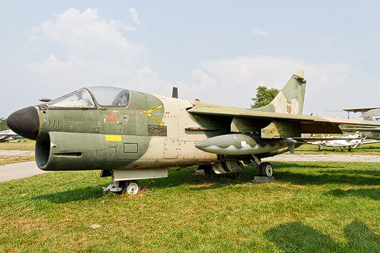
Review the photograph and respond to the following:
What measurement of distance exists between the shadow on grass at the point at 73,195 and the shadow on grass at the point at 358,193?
6.42 m

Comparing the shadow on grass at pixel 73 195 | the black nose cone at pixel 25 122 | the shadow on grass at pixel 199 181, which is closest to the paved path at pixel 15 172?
the shadow on grass at pixel 73 195

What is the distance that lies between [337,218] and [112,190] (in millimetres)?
5420

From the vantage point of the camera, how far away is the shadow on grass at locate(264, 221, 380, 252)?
3477mm

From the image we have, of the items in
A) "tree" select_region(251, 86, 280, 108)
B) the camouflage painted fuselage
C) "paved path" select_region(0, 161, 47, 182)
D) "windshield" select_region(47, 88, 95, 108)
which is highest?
"tree" select_region(251, 86, 280, 108)

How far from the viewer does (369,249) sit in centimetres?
339

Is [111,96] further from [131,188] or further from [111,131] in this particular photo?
[131,188]

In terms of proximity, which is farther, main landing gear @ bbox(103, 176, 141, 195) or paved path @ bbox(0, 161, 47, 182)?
paved path @ bbox(0, 161, 47, 182)

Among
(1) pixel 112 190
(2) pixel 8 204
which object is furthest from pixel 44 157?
(1) pixel 112 190

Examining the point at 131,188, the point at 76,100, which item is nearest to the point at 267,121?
the point at 131,188

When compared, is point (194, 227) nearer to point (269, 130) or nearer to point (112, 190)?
point (112, 190)

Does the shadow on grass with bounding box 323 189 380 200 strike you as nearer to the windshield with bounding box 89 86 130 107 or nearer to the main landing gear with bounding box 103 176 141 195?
the main landing gear with bounding box 103 176 141 195

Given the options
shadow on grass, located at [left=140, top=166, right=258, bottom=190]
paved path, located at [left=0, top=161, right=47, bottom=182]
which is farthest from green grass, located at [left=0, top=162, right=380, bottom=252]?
paved path, located at [left=0, top=161, right=47, bottom=182]

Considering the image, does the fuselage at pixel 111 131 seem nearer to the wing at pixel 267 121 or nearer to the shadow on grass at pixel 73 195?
the wing at pixel 267 121

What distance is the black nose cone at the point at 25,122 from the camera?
5348 millimetres
